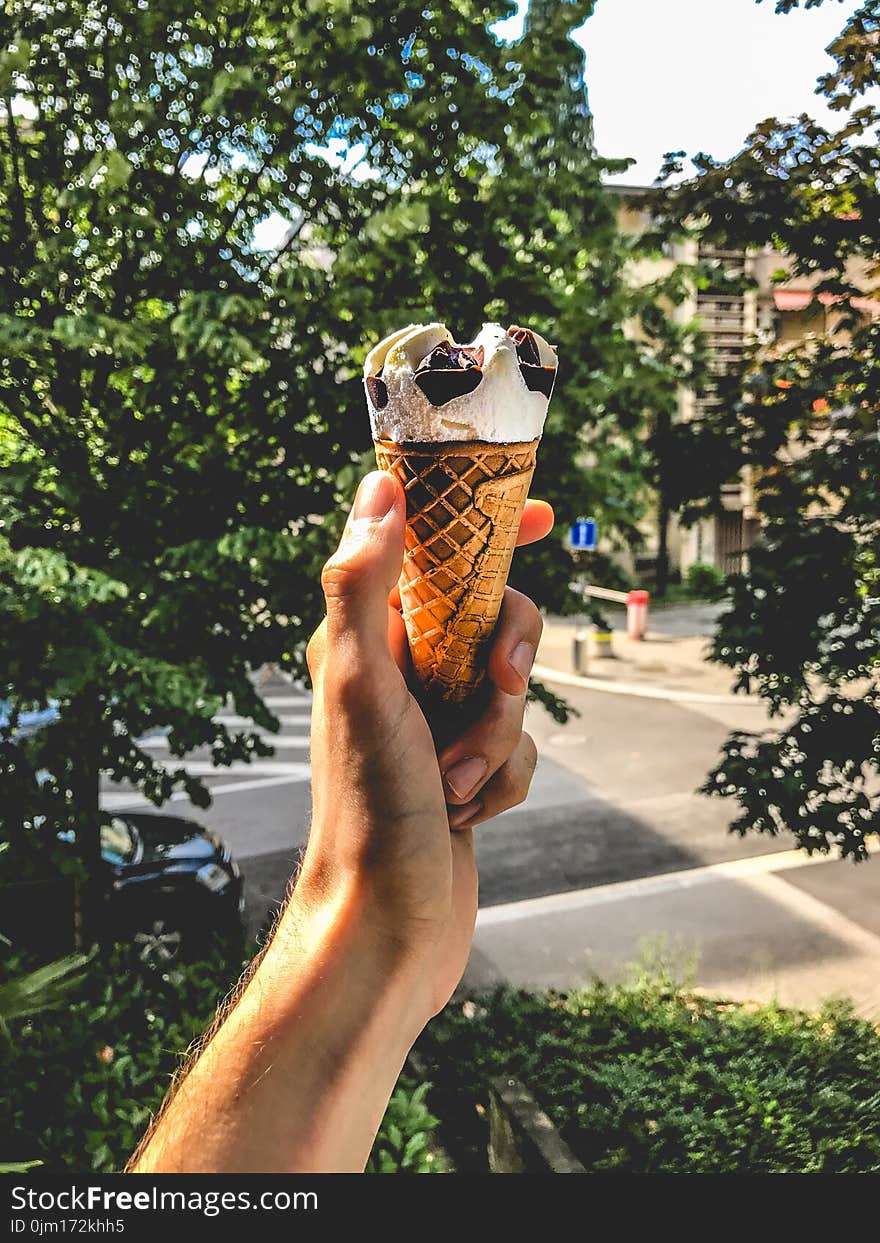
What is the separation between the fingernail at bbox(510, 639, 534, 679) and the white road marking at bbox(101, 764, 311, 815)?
9972 mm

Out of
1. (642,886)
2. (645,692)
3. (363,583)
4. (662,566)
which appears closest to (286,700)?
(645,692)

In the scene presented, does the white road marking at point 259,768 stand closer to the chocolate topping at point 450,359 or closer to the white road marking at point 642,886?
the white road marking at point 642,886

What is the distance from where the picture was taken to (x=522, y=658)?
7.23 ft

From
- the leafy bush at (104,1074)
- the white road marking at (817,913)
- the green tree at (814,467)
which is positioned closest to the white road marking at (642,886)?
the white road marking at (817,913)

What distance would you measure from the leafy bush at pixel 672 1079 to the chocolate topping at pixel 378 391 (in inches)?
149

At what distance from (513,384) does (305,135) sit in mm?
3315

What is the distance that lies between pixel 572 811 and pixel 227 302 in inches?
336

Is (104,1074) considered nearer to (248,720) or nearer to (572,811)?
(572,811)

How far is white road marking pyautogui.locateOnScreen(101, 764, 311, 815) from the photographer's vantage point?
38.1 feet

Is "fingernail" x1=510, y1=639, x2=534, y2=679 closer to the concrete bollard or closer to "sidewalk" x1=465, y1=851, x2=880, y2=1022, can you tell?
"sidewalk" x1=465, y1=851, x2=880, y2=1022

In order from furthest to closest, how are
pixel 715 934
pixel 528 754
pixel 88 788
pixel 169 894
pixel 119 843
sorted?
pixel 715 934
pixel 119 843
pixel 169 894
pixel 88 788
pixel 528 754

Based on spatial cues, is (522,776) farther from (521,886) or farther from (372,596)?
(521,886)

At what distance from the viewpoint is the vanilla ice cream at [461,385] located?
6.05ft

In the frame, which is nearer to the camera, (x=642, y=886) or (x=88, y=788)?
(x=88, y=788)
